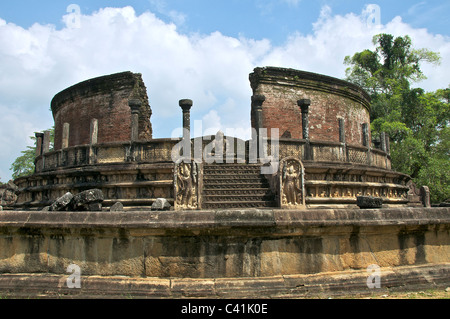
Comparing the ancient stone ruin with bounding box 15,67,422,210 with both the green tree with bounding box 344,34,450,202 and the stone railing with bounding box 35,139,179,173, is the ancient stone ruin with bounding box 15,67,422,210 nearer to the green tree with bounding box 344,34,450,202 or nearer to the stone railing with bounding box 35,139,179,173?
the stone railing with bounding box 35,139,179,173

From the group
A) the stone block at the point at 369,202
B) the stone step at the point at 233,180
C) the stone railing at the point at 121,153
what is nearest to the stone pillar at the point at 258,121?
the stone step at the point at 233,180

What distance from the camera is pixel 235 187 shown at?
8.55 metres

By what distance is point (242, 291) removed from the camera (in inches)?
116

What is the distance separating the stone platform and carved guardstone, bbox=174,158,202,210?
Answer: 3.41m

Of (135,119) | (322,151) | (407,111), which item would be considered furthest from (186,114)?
(407,111)

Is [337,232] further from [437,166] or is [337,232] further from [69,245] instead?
[437,166]

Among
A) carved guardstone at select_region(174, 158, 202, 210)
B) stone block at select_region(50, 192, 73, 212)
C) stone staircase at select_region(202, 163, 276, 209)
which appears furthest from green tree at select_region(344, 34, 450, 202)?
stone block at select_region(50, 192, 73, 212)

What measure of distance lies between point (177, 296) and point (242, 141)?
7460 millimetres

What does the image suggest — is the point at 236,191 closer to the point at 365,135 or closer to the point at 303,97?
the point at 365,135

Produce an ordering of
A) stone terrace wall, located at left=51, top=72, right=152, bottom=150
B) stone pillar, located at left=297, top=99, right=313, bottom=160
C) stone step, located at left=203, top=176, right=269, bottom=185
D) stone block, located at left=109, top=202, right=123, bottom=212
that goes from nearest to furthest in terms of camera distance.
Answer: stone block, located at left=109, top=202, right=123, bottom=212, stone step, located at left=203, top=176, right=269, bottom=185, stone pillar, located at left=297, top=99, right=313, bottom=160, stone terrace wall, located at left=51, top=72, right=152, bottom=150

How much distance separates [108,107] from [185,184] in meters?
10.0

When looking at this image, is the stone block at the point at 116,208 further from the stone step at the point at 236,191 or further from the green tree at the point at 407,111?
the green tree at the point at 407,111

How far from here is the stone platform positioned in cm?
304

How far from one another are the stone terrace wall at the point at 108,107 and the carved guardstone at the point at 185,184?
760cm
